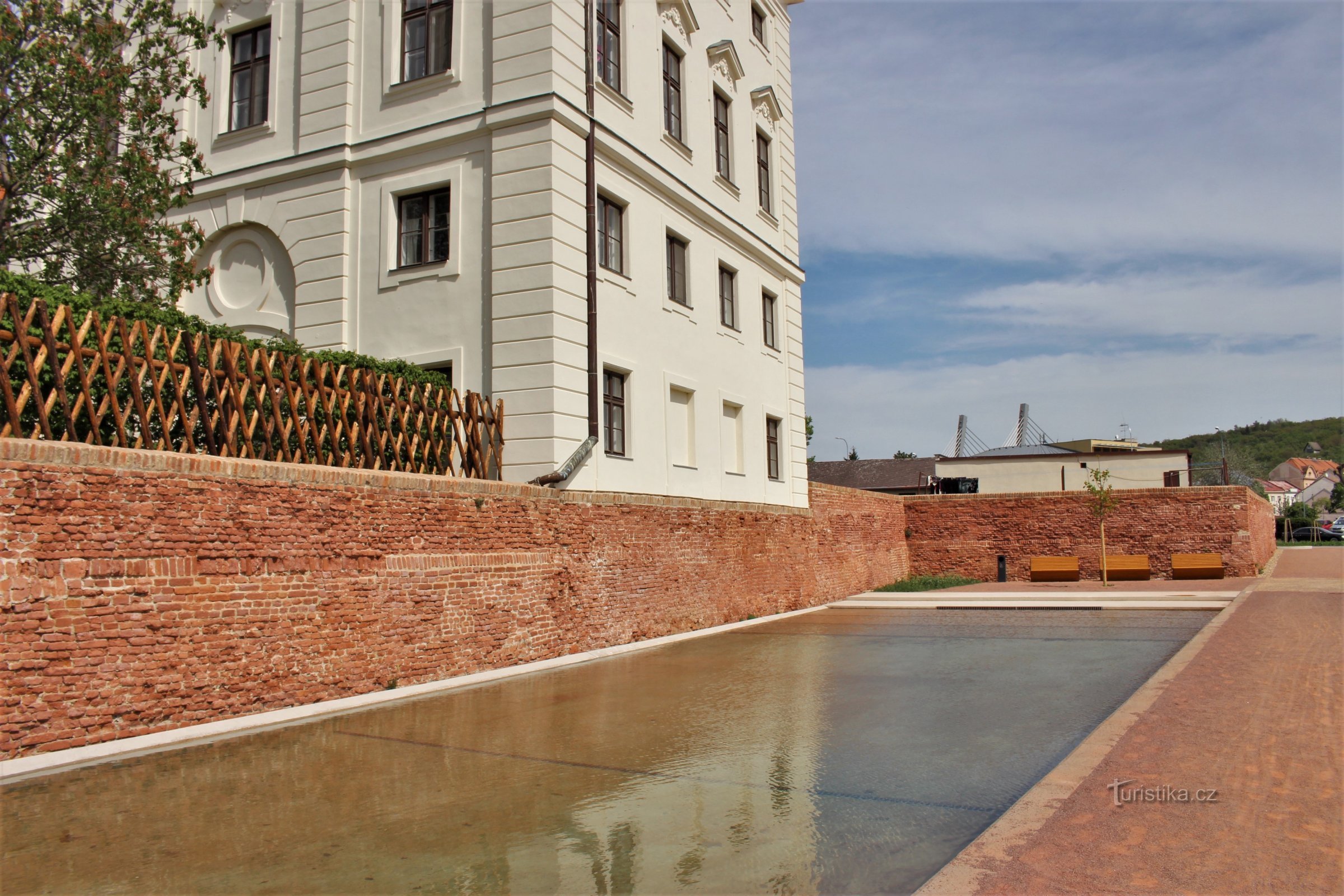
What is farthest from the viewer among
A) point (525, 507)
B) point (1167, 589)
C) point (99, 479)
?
point (1167, 589)

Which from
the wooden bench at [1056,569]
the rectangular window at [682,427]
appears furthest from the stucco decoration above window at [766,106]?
the wooden bench at [1056,569]

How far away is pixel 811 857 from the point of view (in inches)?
177

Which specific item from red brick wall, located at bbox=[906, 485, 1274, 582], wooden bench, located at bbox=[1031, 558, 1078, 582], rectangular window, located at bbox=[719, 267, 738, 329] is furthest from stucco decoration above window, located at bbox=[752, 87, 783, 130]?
wooden bench, located at bbox=[1031, 558, 1078, 582]

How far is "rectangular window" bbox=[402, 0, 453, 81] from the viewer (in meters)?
16.1

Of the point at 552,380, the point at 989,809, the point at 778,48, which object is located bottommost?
the point at 989,809

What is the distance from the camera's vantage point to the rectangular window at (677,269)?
741 inches

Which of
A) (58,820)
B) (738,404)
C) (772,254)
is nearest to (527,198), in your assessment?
(738,404)

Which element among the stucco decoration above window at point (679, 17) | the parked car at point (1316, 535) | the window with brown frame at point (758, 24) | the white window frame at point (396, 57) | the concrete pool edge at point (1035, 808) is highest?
the window with brown frame at point (758, 24)

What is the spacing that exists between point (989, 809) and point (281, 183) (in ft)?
52.9

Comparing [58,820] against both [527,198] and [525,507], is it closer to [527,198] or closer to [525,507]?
[525,507]

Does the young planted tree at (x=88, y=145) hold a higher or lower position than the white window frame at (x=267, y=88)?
lower

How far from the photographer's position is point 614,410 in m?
16.4

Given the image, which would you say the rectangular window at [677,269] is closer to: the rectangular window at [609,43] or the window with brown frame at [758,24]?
the rectangular window at [609,43]

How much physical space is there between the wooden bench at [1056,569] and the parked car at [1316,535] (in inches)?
2437
